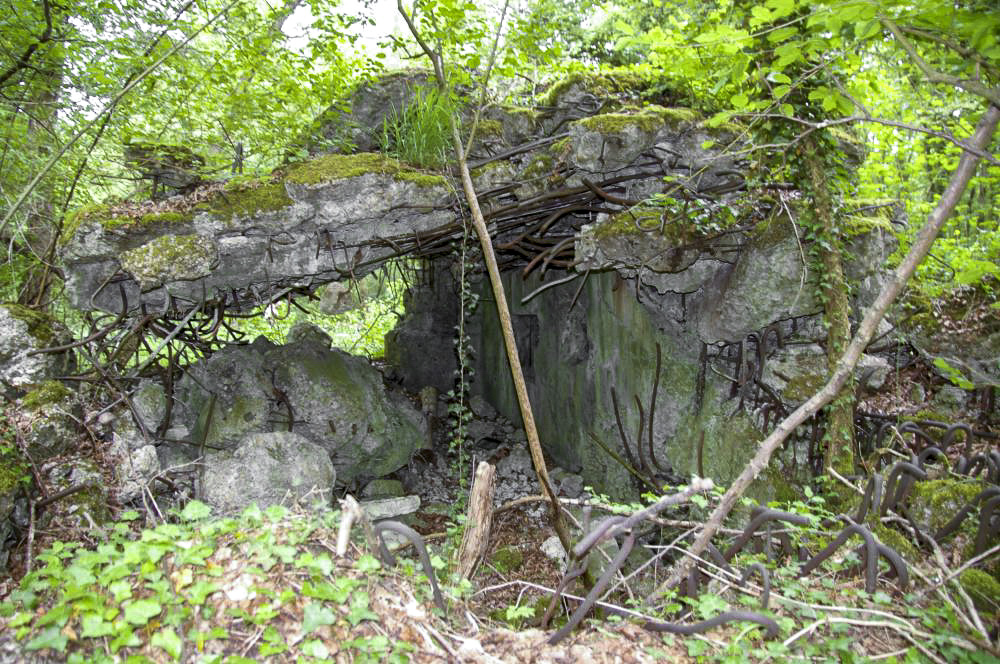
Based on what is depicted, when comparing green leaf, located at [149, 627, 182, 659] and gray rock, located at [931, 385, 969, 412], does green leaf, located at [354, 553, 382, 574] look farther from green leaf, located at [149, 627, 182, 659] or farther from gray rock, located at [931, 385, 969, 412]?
gray rock, located at [931, 385, 969, 412]

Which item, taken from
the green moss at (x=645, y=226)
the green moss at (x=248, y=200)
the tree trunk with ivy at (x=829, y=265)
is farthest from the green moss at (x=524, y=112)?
the tree trunk with ivy at (x=829, y=265)

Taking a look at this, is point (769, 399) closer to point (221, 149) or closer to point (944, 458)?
point (944, 458)

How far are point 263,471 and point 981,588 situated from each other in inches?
181

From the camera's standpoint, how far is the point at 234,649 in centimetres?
135

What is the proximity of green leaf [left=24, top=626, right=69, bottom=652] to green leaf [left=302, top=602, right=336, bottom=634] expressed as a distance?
22.8 inches

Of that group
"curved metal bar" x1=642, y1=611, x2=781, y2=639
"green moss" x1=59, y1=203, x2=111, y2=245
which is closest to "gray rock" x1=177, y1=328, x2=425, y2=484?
"green moss" x1=59, y1=203, x2=111, y2=245

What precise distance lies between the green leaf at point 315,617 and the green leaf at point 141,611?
1.25 ft

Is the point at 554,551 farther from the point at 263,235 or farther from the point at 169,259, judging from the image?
the point at 169,259

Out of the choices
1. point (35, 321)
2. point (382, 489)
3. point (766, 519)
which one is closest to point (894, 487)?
point (766, 519)

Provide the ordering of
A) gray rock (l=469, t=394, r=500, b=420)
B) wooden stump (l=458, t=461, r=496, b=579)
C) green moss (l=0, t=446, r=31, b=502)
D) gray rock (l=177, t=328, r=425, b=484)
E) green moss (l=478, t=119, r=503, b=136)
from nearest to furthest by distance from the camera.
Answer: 1. wooden stump (l=458, t=461, r=496, b=579)
2. green moss (l=0, t=446, r=31, b=502)
3. green moss (l=478, t=119, r=503, b=136)
4. gray rock (l=177, t=328, r=425, b=484)
5. gray rock (l=469, t=394, r=500, b=420)

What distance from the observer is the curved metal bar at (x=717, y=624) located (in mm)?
1313

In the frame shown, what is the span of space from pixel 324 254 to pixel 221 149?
139cm

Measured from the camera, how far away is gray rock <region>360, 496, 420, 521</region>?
16.6ft

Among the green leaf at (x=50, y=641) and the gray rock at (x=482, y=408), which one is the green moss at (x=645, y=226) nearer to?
the green leaf at (x=50, y=641)
